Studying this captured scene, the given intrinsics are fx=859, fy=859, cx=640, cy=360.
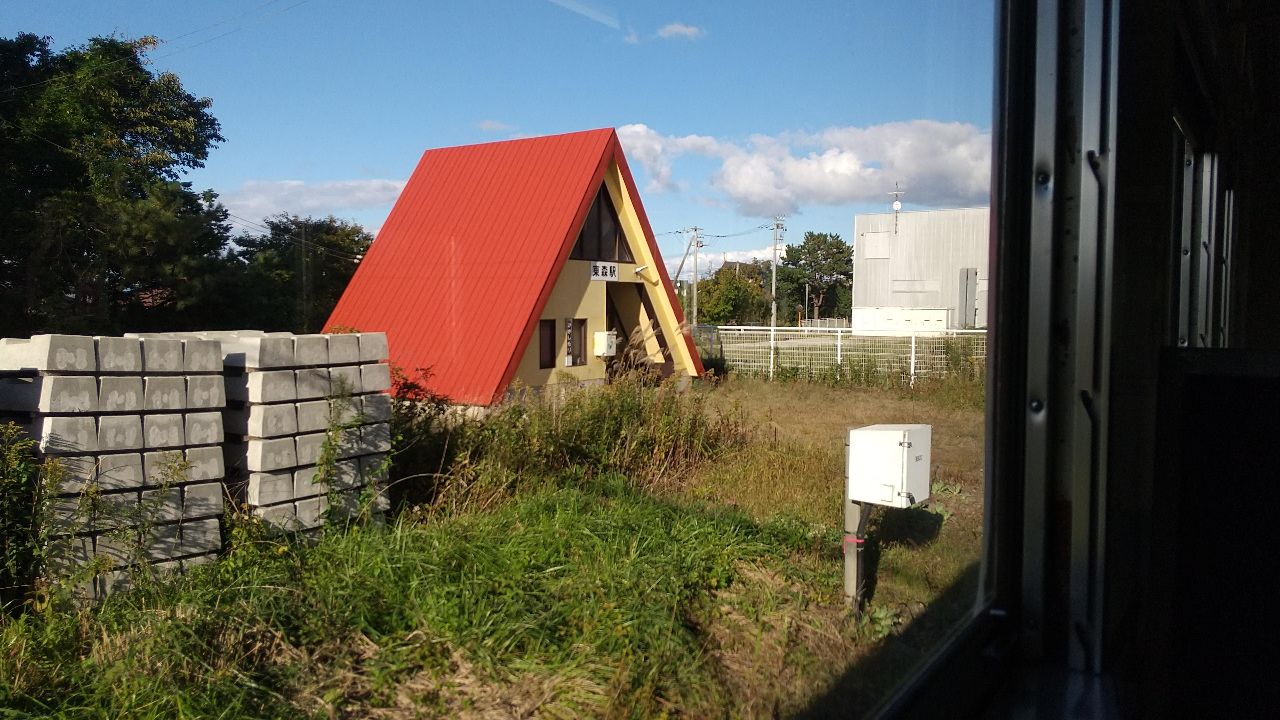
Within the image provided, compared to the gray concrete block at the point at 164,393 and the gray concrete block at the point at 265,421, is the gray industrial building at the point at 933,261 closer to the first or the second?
the gray concrete block at the point at 164,393

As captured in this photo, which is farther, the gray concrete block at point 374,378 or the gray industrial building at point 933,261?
the gray concrete block at point 374,378

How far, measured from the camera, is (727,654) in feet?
8.70

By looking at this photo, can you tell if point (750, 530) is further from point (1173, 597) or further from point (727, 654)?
point (1173, 597)

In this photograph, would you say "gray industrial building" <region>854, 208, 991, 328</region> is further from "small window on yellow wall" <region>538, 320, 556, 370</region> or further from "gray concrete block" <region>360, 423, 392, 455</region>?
"small window on yellow wall" <region>538, 320, 556, 370</region>

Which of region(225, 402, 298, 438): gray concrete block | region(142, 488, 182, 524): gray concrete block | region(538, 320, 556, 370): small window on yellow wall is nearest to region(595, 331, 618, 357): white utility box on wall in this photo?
region(538, 320, 556, 370): small window on yellow wall

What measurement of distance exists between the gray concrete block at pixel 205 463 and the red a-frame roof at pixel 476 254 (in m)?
7.20

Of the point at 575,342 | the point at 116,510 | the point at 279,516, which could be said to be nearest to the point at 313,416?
the point at 279,516

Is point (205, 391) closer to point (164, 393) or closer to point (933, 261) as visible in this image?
point (164, 393)

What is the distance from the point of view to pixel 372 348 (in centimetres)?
466

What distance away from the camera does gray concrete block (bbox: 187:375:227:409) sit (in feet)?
11.9

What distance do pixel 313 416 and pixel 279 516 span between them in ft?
1.72

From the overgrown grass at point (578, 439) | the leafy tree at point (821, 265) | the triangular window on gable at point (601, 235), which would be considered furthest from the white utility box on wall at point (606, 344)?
the leafy tree at point (821, 265)

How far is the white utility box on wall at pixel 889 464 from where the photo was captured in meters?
2.08

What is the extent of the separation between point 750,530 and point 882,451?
2.08 m
